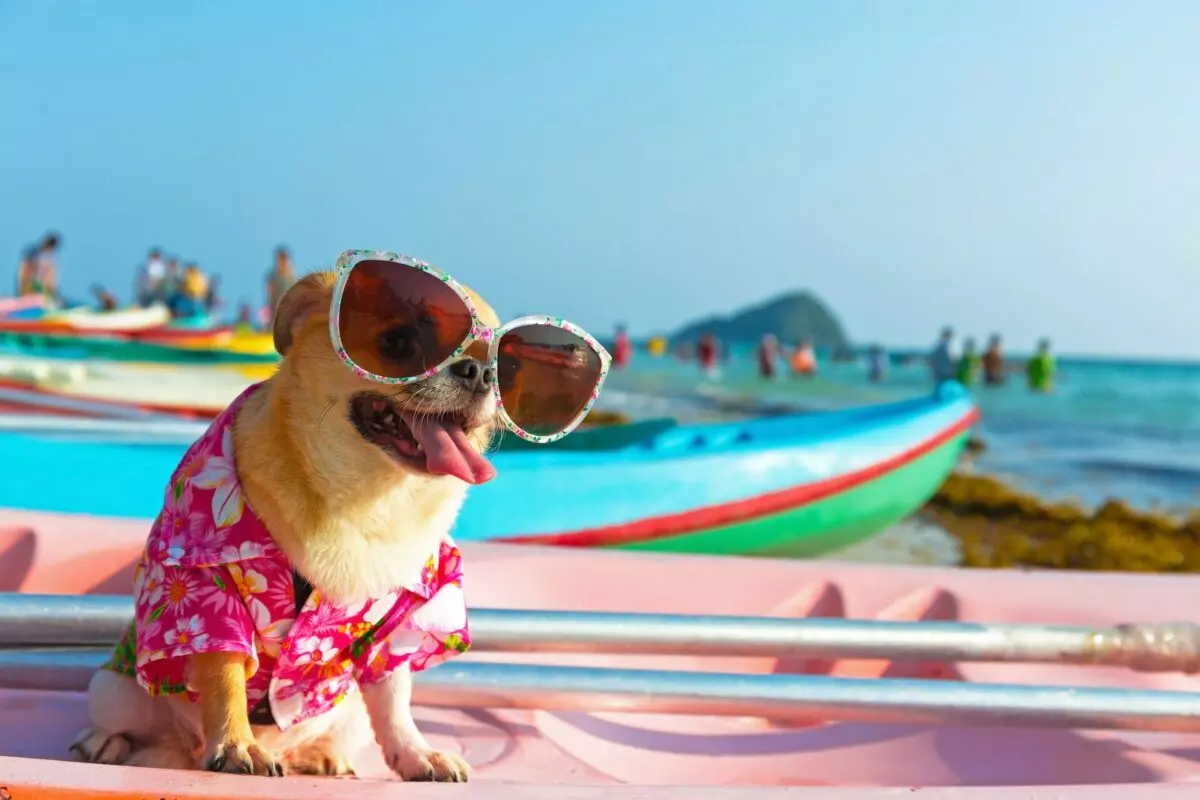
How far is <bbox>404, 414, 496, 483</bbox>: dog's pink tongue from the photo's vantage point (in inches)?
52.4

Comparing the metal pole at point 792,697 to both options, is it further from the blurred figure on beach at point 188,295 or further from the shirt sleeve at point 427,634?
the blurred figure on beach at point 188,295

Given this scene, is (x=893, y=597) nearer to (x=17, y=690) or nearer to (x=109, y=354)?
(x=17, y=690)

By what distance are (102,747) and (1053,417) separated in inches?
772

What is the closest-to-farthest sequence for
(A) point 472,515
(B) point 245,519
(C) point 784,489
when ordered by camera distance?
(B) point 245,519 → (A) point 472,515 → (C) point 784,489

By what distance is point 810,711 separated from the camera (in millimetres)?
1912

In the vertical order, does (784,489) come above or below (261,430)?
below

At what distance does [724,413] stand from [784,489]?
13647mm

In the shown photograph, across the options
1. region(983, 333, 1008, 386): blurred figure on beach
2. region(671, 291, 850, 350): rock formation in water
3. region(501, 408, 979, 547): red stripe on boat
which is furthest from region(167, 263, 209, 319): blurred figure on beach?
region(671, 291, 850, 350): rock formation in water

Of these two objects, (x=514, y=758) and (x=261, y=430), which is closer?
(x=261, y=430)

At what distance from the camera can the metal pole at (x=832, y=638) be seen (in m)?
1.99

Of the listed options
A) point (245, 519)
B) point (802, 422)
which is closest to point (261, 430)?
point (245, 519)

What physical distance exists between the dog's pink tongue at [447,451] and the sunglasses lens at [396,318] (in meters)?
0.08

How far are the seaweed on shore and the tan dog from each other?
5.19 metres

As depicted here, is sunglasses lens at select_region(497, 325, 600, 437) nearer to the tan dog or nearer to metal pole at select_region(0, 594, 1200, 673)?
the tan dog
